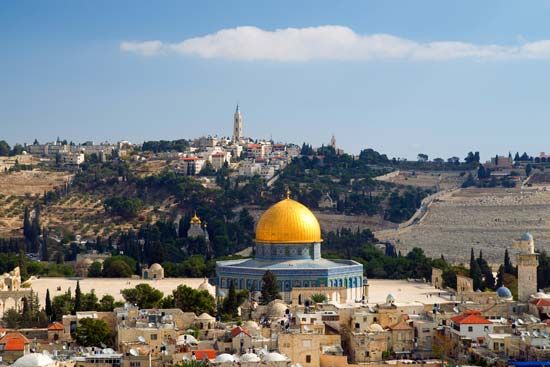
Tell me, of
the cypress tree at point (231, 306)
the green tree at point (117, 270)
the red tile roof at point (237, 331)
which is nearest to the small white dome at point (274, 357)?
the red tile roof at point (237, 331)

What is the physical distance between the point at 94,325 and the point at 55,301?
6.22 m

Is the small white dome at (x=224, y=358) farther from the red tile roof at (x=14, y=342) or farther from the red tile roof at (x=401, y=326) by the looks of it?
the red tile roof at (x=401, y=326)

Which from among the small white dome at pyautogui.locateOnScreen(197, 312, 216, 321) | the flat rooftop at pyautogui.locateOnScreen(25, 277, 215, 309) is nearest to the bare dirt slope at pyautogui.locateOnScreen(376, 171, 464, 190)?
the flat rooftop at pyautogui.locateOnScreen(25, 277, 215, 309)

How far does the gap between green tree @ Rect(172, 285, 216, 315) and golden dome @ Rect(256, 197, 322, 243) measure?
5627mm

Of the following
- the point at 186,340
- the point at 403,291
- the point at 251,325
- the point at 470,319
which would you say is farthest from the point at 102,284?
the point at 470,319

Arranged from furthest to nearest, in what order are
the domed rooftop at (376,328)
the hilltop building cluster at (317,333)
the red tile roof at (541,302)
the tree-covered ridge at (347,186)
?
the tree-covered ridge at (347,186)
the red tile roof at (541,302)
the domed rooftop at (376,328)
the hilltop building cluster at (317,333)

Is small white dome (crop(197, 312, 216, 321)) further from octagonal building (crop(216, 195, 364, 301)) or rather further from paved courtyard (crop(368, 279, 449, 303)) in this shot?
paved courtyard (crop(368, 279, 449, 303))

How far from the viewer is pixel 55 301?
3791 centimetres

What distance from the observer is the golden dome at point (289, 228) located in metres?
41.8

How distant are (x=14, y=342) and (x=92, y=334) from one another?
1875 millimetres

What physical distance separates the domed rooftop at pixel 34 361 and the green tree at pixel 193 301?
8283mm

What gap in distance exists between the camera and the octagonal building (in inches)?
1593

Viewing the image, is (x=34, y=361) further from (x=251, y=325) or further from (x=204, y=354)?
(x=251, y=325)

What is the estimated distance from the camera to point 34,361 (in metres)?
27.2
